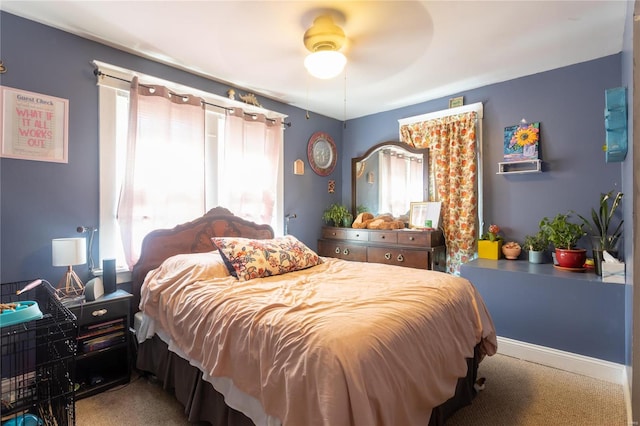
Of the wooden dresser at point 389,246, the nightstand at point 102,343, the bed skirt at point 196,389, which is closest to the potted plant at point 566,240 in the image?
the wooden dresser at point 389,246

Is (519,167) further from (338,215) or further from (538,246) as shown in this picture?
(338,215)

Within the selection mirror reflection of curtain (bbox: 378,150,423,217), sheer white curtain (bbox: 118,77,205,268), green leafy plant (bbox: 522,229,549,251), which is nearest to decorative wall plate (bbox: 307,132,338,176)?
mirror reflection of curtain (bbox: 378,150,423,217)

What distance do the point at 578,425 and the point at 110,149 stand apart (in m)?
3.65

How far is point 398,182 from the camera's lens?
3.94 meters

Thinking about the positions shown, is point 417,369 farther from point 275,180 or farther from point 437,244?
point 275,180

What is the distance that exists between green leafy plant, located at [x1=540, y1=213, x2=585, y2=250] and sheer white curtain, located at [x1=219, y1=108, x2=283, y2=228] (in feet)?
8.87

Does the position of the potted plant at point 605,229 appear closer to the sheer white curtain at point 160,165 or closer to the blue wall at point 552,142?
the blue wall at point 552,142

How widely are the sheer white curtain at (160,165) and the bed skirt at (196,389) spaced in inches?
30.7

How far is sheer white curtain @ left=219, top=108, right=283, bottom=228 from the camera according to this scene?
3.24 meters

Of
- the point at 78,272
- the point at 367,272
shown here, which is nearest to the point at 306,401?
the point at 367,272

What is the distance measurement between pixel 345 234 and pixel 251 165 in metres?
1.44

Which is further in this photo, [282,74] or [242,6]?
[282,74]

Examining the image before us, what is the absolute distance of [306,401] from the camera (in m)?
1.14

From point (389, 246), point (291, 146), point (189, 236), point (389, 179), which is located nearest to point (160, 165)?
point (189, 236)
